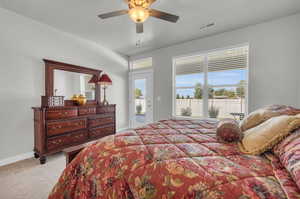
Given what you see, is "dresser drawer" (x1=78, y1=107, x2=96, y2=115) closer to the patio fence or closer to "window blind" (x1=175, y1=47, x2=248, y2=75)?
the patio fence

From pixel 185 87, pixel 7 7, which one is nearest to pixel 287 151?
pixel 185 87

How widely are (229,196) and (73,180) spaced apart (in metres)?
1.19

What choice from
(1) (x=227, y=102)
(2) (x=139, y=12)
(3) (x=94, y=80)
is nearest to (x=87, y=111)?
(3) (x=94, y=80)

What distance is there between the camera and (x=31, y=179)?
1.92 meters

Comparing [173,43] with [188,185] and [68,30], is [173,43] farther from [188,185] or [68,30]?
[188,185]

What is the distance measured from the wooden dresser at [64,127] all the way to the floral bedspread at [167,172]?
1.59 meters

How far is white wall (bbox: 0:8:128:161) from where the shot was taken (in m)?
2.33

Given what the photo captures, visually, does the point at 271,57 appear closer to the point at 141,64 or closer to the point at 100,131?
the point at 141,64

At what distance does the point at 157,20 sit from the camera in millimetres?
2656

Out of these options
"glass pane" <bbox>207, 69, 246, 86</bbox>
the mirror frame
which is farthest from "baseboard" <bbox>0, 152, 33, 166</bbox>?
"glass pane" <bbox>207, 69, 246, 86</bbox>

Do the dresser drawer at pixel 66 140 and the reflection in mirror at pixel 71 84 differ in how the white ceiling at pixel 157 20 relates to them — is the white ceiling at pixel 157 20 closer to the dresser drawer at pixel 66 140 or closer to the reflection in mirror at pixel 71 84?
the reflection in mirror at pixel 71 84

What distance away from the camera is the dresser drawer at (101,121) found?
3.15m

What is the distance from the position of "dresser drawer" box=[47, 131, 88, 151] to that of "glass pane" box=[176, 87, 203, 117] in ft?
8.37

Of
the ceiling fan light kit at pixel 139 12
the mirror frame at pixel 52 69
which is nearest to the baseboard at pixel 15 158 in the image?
the mirror frame at pixel 52 69
